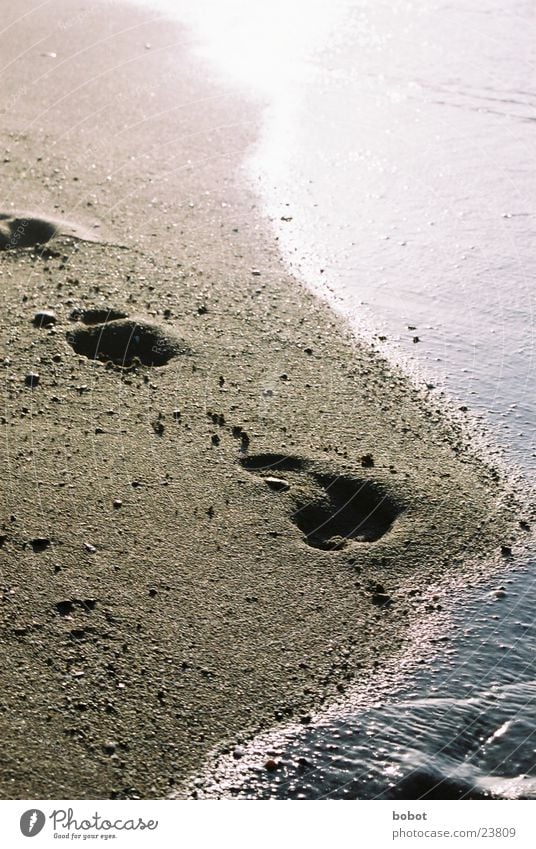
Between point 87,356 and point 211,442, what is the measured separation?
85 centimetres

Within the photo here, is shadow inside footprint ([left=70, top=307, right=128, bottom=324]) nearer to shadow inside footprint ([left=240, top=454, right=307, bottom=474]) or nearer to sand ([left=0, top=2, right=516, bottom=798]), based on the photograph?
sand ([left=0, top=2, right=516, bottom=798])

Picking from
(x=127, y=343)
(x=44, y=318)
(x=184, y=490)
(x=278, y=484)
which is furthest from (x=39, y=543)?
(x=44, y=318)

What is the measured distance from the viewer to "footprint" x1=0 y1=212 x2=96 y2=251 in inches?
250

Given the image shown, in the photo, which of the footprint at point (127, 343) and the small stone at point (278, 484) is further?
the footprint at point (127, 343)

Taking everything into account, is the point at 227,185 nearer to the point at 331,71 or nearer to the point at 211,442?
the point at 331,71

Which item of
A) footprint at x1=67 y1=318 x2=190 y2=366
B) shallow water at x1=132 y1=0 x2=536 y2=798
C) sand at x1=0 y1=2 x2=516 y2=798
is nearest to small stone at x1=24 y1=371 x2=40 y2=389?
sand at x1=0 y1=2 x2=516 y2=798

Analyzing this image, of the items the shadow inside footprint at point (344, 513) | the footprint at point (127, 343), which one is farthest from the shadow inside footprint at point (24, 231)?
the shadow inside footprint at point (344, 513)

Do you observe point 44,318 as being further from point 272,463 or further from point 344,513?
point 344,513

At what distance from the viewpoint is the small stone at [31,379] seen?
518cm

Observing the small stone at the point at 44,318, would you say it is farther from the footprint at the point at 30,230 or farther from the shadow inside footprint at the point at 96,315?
the footprint at the point at 30,230

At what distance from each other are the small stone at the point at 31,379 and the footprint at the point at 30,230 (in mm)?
1291

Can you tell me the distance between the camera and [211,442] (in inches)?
194

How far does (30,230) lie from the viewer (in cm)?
645
